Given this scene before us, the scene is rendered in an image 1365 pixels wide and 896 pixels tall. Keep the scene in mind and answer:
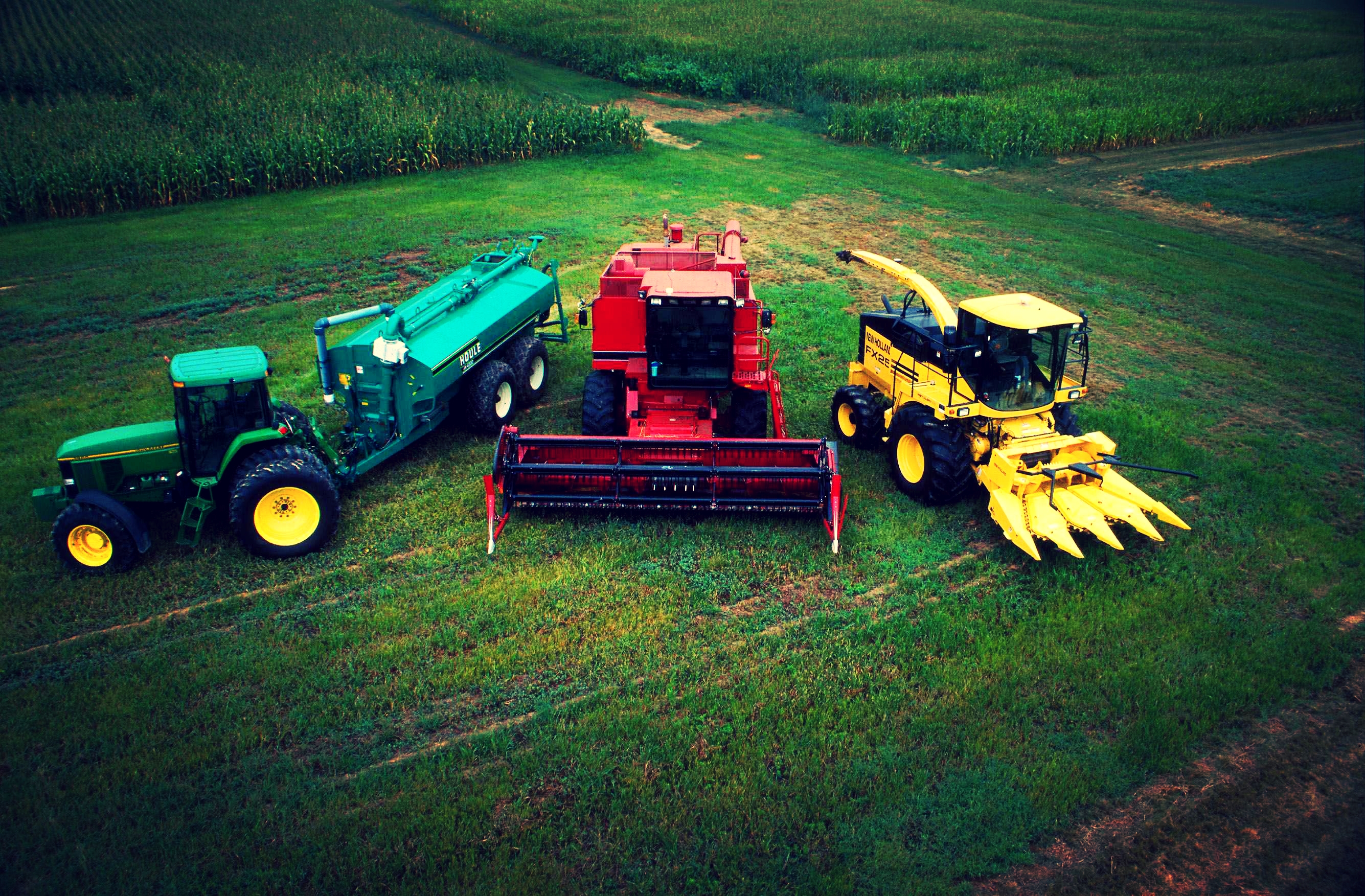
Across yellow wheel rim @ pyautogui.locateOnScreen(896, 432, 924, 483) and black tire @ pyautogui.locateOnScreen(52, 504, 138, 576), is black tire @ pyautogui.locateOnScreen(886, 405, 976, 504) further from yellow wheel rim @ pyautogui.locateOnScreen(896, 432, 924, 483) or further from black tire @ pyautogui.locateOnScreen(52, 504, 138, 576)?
black tire @ pyautogui.locateOnScreen(52, 504, 138, 576)

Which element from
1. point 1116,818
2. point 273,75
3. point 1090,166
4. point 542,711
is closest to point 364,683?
point 542,711

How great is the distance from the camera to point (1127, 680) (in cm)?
750

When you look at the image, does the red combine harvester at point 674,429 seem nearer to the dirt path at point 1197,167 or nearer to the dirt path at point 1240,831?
the dirt path at point 1240,831

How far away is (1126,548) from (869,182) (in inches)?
659

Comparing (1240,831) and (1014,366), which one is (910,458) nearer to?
(1014,366)

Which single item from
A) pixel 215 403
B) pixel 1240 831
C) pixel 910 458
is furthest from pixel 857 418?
pixel 215 403

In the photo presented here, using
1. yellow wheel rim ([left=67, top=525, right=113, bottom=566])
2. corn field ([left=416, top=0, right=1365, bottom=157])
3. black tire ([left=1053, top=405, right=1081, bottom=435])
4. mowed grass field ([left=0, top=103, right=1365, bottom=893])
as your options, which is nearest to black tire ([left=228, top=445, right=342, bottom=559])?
mowed grass field ([left=0, top=103, right=1365, bottom=893])

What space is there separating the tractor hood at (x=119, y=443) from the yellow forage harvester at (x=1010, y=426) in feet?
26.5

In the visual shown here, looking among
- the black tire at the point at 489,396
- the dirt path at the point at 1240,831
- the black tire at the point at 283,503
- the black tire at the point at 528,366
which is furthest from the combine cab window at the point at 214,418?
the dirt path at the point at 1240,831

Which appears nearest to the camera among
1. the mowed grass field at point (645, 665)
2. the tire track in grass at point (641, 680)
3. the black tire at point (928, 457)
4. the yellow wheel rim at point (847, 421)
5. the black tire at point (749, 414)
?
the mowed grass field at point (645, 665)

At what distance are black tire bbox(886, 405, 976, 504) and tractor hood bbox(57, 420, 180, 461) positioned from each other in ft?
26.0

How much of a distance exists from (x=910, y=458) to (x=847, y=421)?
1.35 metres

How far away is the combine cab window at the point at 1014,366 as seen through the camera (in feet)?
30.5

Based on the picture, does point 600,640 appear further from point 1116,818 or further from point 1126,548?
point 1126,548
